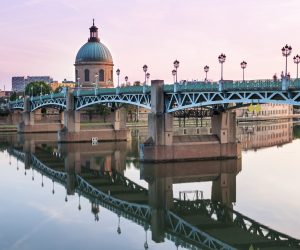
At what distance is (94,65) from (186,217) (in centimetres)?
11317

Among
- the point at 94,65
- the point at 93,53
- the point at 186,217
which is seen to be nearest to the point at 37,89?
the point at 94,65

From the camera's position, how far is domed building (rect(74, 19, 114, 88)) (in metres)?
148

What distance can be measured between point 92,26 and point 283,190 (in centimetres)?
11759

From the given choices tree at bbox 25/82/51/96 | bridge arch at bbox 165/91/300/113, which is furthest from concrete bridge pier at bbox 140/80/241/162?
tree at bbox 25/82/51/96

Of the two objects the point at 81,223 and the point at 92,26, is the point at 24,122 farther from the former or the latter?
the point at 81,223

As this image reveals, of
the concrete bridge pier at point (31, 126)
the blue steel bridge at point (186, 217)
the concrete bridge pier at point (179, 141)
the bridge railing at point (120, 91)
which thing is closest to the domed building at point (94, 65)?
the concrete bridge pier at point (31, 126)

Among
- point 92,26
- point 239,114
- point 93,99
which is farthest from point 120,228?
point 239,114

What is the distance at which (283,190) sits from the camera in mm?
47219

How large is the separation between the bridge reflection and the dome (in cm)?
7122

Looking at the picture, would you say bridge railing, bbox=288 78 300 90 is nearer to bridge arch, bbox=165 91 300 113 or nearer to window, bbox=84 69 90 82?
bridge arch, bbox=165 91 300 113

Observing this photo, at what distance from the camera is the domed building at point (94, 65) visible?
148375 millimetres

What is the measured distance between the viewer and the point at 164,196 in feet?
152

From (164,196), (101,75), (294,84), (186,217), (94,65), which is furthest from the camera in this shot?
(101,75)

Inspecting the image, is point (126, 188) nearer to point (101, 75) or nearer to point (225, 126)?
point (225, 126)
